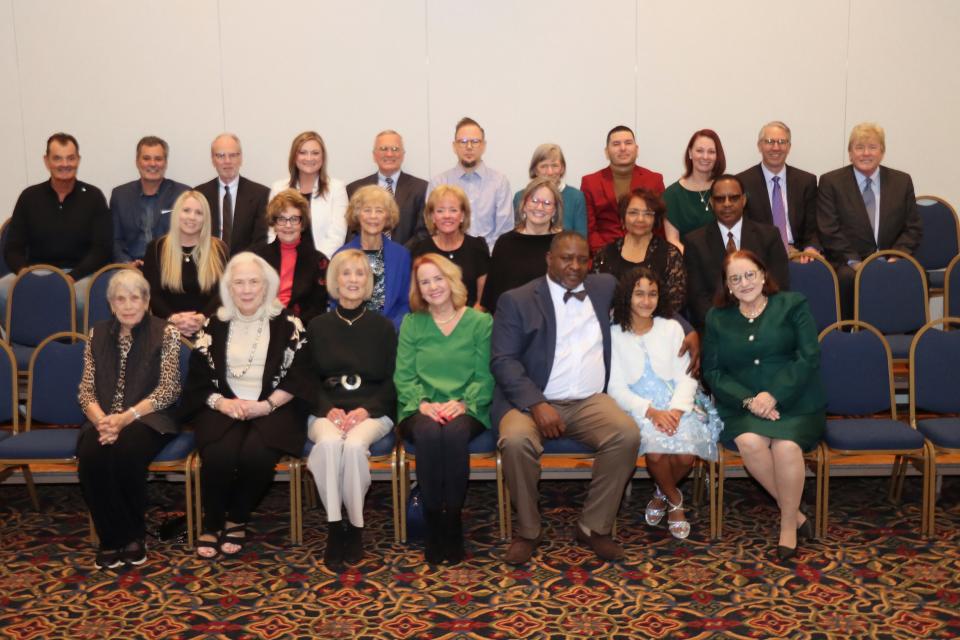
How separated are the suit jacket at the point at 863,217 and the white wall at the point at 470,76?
1168mm

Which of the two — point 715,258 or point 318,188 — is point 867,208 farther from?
point 318,188

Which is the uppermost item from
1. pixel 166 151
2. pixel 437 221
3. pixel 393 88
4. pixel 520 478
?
pixel 393 88

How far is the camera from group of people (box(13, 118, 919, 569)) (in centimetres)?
431

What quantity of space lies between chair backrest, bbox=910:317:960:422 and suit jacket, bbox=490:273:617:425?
160cm

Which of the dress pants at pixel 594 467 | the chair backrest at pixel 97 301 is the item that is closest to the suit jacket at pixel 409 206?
the chair backrest at pixel 97 301

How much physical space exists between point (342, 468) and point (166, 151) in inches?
124

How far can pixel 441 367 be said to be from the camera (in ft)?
14.9

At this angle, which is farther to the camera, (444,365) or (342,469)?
(444,365)

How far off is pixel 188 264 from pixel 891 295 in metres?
4.01

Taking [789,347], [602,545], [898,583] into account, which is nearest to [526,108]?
[789,347]

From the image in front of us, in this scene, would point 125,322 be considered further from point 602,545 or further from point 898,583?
point 898,583

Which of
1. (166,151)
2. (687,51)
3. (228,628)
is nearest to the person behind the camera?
(228,628)

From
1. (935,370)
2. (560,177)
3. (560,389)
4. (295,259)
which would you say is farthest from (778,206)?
(295,259)

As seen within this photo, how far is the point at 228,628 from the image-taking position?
3629 mm
